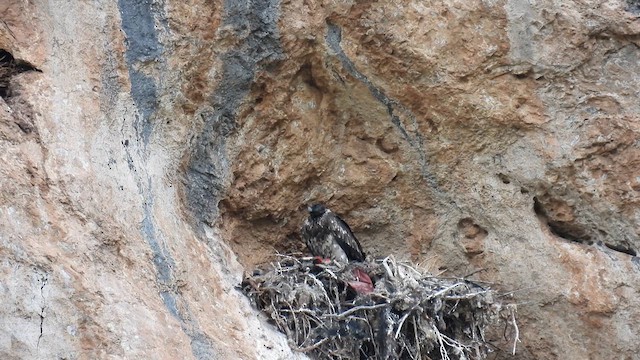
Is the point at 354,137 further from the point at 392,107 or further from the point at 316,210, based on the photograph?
the point at 316,210

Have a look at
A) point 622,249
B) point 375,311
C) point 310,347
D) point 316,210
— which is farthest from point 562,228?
point 310,347

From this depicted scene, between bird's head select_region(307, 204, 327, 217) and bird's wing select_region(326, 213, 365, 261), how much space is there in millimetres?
55

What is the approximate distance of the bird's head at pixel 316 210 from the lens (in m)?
5.95

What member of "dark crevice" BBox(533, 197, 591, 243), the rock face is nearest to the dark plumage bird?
the rock face

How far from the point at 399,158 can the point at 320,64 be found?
78 centimetres

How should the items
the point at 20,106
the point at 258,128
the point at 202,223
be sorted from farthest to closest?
1. the point at 258,128
2. the point at 202,223
3. the point at 20,106

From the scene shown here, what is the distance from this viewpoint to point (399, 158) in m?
6.04

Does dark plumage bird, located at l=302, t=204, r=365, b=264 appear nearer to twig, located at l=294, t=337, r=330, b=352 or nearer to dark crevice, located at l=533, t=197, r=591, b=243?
twig, located at l=294, t=337, r=330, b=352

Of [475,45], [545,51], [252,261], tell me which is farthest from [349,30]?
[252,261]

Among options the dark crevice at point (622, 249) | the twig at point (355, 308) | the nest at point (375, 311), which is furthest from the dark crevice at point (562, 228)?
the twig at point (355, 308)

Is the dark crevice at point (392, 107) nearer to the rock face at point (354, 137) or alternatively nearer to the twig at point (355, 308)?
the rock face at point (354, 137)

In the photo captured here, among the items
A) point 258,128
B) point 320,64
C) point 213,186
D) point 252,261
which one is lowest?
point 252,261

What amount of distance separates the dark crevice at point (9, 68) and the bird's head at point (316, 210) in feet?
6.39

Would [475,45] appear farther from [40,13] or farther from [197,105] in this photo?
[40,13]
